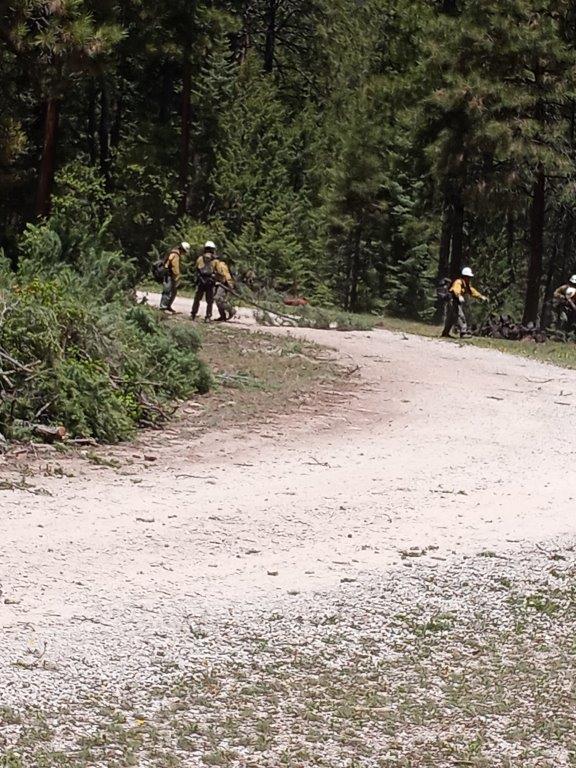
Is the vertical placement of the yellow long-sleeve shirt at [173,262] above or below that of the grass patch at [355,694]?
above

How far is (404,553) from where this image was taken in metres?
8.20

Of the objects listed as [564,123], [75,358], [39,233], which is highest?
[564,123]

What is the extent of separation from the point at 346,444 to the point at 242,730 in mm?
6839

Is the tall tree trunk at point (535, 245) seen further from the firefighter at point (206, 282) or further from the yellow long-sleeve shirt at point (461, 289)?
the firefighter at point (206, 282)

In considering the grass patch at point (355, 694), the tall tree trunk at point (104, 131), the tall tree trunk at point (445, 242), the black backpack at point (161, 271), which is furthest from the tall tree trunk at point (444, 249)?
the grass patch at point (355, 694)

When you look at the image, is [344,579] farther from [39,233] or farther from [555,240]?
[555,240]

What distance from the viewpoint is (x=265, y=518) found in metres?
8.85

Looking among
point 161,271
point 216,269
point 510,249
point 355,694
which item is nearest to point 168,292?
point 161,271

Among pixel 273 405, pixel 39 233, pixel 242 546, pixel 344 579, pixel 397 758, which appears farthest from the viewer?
pixel 39 233

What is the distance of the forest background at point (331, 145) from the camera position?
94.3 ft

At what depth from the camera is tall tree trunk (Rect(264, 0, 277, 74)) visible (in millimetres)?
49062

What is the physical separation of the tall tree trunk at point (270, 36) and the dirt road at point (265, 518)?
37281 millimetres

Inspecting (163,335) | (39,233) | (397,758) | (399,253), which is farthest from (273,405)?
(399,253)

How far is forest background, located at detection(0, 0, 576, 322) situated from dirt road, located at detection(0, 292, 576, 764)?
391 inches
